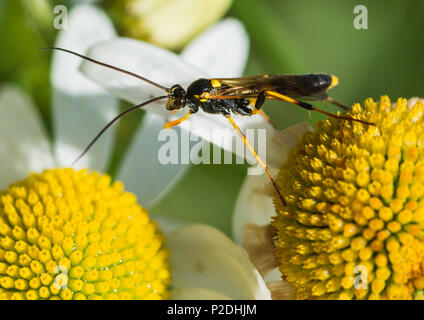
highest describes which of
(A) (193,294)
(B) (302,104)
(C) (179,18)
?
(C) (179,18)

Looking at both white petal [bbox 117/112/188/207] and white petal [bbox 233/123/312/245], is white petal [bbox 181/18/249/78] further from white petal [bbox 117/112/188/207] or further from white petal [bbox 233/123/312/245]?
white petal [bbox 233/123/312/245]

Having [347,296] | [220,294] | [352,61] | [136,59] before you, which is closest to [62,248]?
[220,294]

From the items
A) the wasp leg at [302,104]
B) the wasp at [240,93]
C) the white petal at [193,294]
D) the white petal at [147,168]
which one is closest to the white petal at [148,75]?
the wasp at [240,93]

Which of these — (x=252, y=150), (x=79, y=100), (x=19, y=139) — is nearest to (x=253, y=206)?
(x=252, y=150)

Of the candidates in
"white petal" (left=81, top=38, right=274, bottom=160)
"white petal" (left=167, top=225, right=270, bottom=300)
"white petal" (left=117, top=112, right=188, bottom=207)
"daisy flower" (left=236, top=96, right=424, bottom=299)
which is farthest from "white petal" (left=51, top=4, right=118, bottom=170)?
"daisy flower" (left=236, top=96, right=424, bottom=299)

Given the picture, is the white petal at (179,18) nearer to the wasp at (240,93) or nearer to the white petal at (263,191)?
the wasp at (240,93)

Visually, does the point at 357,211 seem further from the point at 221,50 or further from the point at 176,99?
the point at 221,50

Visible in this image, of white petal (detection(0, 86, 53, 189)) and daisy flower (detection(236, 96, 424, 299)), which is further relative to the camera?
white petal (detection(0, 86, 53, 189))
